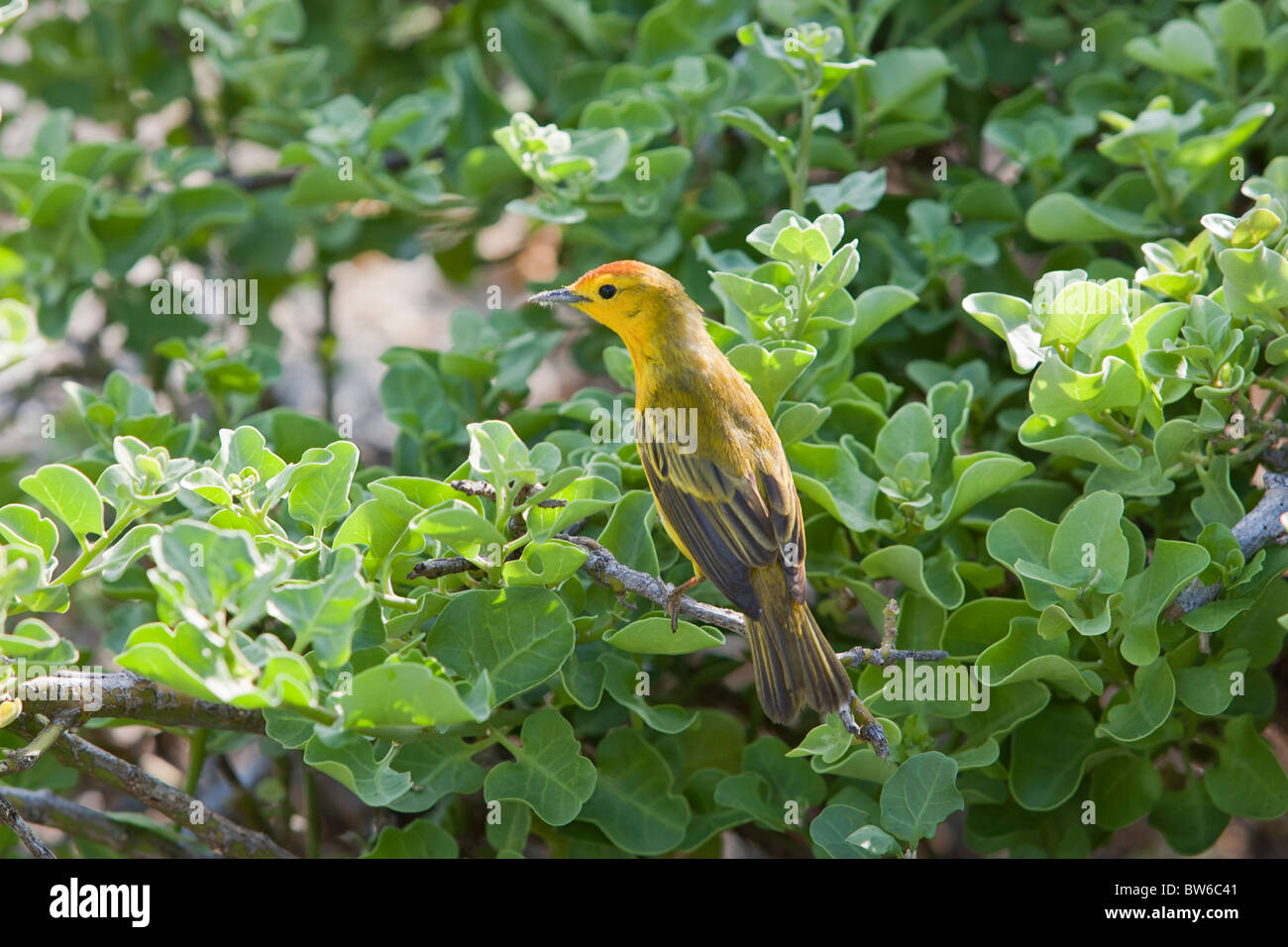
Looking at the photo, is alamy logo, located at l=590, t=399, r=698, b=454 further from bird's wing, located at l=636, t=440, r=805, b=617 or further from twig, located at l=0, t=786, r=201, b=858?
twig, located at l=0, t=786, r=201, b=858

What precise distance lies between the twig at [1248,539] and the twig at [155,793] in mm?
1712

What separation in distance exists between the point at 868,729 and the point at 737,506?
0.52 meters

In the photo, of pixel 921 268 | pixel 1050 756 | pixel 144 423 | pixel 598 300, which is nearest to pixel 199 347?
pixel 144 423

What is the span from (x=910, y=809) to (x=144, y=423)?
1.65 meters

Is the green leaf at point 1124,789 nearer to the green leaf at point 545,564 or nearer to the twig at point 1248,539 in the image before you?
the twig at point 1248,539

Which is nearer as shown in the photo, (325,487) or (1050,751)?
(325,487)

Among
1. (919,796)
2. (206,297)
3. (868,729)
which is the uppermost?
(206,297)

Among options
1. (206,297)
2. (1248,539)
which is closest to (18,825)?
(206,297)

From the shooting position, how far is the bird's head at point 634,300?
2459 mm

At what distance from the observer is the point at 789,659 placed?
1.96m

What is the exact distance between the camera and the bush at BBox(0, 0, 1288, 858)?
5.64 ft

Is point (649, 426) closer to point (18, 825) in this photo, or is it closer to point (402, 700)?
point (402, 700)

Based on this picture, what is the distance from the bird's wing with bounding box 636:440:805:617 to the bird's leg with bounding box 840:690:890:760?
0.90ft

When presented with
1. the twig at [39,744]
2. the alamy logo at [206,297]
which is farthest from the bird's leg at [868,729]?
the alamy logo at [206,297]
